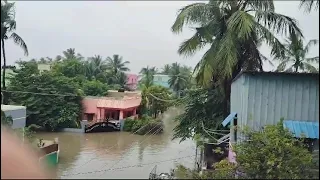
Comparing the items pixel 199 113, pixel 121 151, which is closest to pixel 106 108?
pixel 121 151

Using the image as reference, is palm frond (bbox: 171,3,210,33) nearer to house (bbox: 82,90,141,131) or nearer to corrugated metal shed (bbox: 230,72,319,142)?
corrugated metal shed (bbox: 230,72,319,142)

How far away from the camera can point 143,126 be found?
14.9 metres

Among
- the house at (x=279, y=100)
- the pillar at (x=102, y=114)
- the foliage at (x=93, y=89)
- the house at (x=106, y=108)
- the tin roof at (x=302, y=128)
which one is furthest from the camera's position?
the foliage at (x=93, y=89)

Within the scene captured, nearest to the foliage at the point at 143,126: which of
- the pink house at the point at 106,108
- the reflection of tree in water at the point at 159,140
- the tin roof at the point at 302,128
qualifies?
the reflection of tree in water at the point at 159,140

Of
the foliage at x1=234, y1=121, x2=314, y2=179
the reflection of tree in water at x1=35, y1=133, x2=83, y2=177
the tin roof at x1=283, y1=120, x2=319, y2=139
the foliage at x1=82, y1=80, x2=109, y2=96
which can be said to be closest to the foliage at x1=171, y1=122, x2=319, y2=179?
the foliage at x1=234, y1=121, x2=314, y2=179

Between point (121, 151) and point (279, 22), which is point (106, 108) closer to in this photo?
point (121, 151)

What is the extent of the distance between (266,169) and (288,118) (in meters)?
1.04

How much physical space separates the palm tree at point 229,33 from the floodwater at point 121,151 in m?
2.10

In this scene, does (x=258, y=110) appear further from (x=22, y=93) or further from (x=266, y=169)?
(x=22, y=93)

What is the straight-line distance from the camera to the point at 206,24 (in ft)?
20.6

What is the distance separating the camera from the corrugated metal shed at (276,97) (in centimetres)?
398

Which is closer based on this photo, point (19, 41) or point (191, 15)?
point (191, 15)

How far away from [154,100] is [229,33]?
11402 millimetres

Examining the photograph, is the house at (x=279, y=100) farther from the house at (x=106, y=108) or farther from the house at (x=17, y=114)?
the house at (x=106, y=108)
